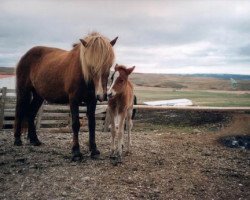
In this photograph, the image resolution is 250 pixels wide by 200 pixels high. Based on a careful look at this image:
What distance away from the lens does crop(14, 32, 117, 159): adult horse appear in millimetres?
7398

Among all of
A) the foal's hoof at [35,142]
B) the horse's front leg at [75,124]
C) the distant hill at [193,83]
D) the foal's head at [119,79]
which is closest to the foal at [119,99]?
the foal's head at [119,79]

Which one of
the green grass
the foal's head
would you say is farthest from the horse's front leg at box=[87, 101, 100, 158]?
the green grass

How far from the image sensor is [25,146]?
970 cm

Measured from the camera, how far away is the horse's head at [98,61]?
7.32 meters

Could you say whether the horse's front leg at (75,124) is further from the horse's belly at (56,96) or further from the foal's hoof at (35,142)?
the foal's hoof at (35,142)

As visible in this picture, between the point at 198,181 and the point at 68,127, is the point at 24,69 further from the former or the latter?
the point at 198,181

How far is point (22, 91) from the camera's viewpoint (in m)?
9.89

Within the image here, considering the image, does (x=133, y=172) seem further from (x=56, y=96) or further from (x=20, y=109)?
(x=20, y=109)

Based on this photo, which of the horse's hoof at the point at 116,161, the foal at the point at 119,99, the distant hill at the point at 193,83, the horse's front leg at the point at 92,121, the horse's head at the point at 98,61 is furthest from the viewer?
the distant hill at the point at 193,83

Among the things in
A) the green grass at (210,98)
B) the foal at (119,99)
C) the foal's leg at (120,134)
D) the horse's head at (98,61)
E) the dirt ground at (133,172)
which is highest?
the horse's head at (98,61)

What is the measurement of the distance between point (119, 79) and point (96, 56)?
928 mm

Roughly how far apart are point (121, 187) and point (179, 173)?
1523 millimetres

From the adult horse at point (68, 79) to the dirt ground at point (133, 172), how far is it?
766 millimetres

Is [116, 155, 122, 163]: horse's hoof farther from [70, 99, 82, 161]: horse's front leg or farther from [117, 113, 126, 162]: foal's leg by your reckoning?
[70, 99, 82, 161]: horse's front leg
